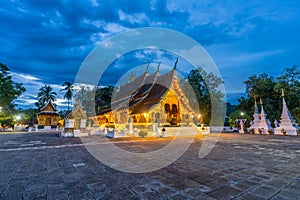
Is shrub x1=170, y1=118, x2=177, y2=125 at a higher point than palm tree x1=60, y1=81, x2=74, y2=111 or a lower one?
lower

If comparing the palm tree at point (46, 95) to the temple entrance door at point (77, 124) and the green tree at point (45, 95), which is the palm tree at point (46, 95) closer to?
the green tree at point (45, 95)

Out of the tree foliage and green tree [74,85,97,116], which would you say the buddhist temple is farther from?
the tree foliage

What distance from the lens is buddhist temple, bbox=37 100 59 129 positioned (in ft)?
104

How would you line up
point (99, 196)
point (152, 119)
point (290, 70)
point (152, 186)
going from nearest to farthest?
point (99, 196), point (152, 186), point (152, 119), point (290, 70)

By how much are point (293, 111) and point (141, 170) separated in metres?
28.9

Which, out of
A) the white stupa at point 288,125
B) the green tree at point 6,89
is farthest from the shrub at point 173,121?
the green tree at point 6,89

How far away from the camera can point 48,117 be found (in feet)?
106

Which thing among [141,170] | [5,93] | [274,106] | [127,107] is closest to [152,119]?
[127,107]

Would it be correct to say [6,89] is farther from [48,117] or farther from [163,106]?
[163,106]

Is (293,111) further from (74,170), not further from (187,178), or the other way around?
(74,170)

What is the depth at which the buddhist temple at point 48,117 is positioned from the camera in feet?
104

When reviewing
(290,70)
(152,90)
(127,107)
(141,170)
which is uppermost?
(290,70)

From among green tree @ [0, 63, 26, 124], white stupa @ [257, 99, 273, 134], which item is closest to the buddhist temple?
green tree @ [0, 63, 26, 124]

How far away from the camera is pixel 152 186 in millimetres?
2959
